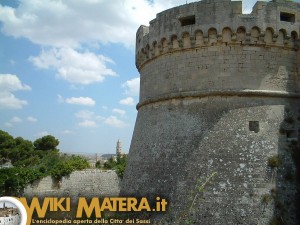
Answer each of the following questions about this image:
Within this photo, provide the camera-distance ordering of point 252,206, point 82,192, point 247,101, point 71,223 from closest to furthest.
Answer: point 252,206
point 247,101
point 71,223
point 82,192

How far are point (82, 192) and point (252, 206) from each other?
52.6 feet

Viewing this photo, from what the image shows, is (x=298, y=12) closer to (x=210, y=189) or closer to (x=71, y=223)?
(x=210, y=189)

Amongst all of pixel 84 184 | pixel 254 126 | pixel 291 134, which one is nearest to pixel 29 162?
pixel 84 184

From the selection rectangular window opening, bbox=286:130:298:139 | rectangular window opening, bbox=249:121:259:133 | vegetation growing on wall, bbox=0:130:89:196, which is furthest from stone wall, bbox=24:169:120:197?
rectangular window opening, bbox=286:130:298:139

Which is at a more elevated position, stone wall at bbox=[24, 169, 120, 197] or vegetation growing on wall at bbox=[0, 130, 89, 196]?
vegetation growing on wall at bbox=[0, 130, 89, 196]

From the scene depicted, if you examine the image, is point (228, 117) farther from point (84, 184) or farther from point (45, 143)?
point (45, 143)

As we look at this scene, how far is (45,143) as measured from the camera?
40438 millimetres

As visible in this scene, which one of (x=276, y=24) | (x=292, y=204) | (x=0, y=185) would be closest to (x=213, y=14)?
(x=276, y=24)

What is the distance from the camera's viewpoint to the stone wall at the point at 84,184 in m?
20.7

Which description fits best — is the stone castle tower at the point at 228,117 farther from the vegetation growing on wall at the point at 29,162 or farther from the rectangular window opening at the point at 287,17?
the vegetation growing on wall at the point at 29,162

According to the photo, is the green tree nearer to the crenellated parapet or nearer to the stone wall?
the stone wall

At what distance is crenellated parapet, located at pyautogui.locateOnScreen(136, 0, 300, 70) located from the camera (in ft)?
26.0

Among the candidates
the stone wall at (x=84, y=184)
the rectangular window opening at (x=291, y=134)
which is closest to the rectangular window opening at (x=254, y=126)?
the rectangular window opening at (x=291, y=134)

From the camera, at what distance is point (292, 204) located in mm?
7227
